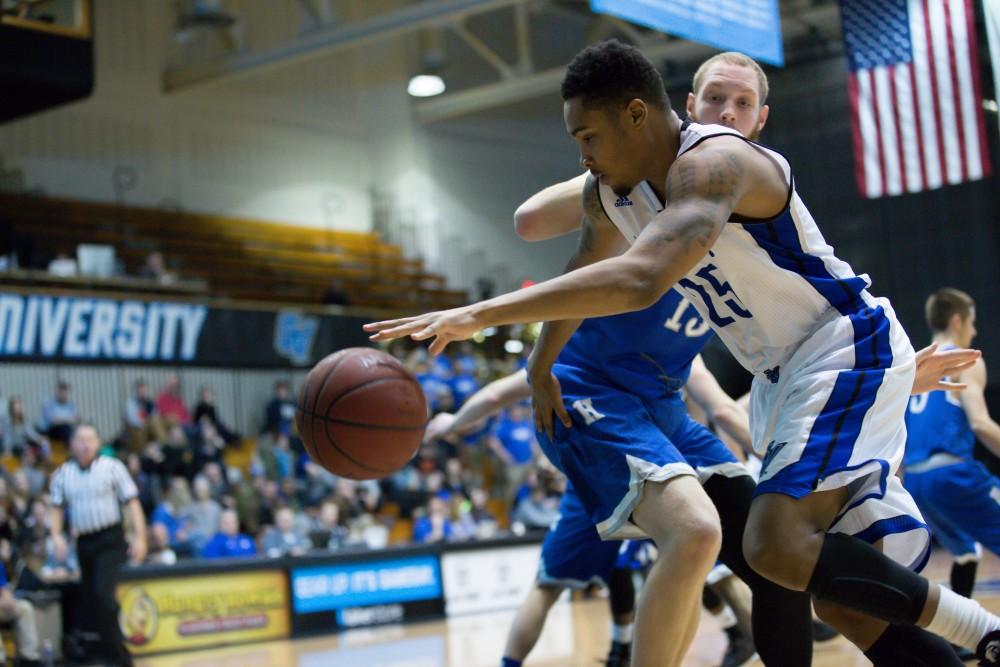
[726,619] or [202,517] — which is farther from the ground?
[202,517]

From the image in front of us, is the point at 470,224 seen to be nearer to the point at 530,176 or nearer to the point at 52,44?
the point at 530,176

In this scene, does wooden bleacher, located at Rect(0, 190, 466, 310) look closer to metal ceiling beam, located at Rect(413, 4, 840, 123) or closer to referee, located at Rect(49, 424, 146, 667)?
metal ceiling beam, located at Rect(413, 4, 840, 123)

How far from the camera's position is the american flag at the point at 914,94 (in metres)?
9.31

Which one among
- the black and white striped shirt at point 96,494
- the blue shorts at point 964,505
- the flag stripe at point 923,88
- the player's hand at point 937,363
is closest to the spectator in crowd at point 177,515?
the black and white striped shirt at point 96,494

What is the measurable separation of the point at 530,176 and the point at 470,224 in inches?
71.3

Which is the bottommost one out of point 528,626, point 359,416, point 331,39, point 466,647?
point 466,647

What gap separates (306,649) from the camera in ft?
30.7

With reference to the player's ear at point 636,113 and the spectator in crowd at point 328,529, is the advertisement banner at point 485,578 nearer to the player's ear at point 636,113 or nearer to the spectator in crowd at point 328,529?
the spectator in crowd at point 328,529

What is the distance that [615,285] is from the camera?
2.70m

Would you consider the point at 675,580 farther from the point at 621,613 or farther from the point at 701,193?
the point at 621,613

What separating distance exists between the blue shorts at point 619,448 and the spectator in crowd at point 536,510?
34.6 feet

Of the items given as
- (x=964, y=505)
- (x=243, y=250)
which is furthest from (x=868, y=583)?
(x=243, y=250)

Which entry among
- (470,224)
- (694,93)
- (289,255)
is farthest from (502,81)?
(694,93)

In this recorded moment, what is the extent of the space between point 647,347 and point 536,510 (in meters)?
11.0
